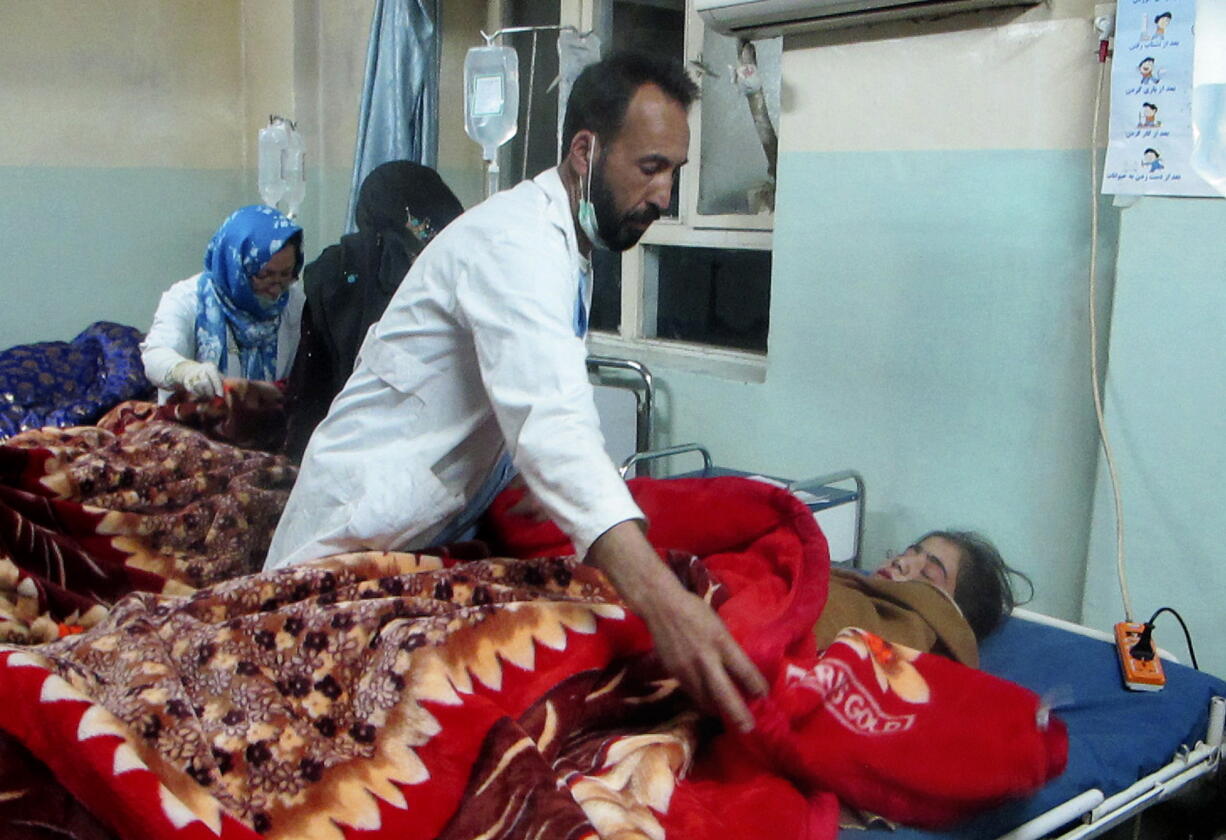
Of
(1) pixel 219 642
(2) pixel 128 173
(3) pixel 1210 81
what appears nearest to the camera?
(1) pixel 219 642

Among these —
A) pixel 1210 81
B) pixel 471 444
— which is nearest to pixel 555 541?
pixel 471 444

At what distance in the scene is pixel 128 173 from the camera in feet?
14.6

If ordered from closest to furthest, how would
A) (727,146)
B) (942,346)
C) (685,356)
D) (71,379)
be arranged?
(942,346), (727,146), (685,356), (71,379)

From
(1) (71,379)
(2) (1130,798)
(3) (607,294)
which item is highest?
(3) (607,294)

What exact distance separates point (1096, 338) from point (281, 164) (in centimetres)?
303

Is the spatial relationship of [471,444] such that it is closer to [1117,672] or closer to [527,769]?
[527,769]

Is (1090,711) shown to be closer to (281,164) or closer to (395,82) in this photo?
(395,82)

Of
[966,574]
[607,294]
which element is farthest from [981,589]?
[607,294]

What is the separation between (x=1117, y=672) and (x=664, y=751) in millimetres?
951

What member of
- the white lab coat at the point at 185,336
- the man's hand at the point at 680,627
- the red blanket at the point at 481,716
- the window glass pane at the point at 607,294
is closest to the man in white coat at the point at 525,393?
the man's hand at the point at 680,627

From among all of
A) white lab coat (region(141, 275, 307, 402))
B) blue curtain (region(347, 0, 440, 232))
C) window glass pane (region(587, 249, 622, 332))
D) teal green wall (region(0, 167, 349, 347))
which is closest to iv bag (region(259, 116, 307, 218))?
teal green wall (region(0, 167, 349, 347))

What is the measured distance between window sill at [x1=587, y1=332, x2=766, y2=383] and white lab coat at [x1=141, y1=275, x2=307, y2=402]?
0.93 metres

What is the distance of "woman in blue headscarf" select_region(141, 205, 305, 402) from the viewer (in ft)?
9.86

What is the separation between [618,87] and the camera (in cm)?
148
